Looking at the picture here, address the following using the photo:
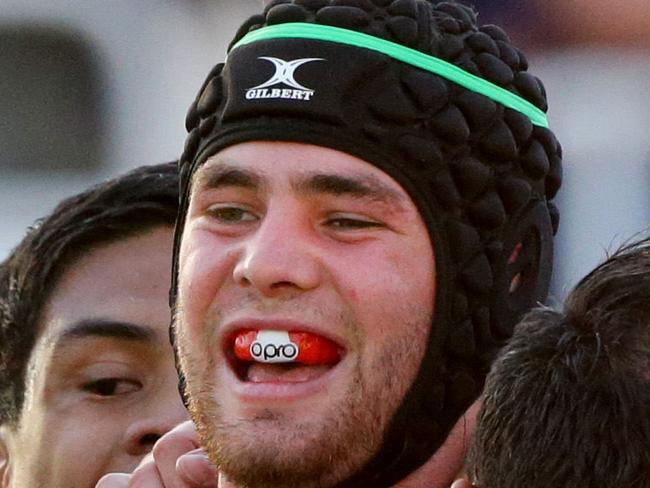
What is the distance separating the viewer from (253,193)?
3.26 metres

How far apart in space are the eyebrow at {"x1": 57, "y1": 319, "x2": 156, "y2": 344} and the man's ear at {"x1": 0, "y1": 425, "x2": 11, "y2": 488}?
43 centimetres

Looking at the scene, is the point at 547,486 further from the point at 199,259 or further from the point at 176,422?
→ the point at 176,422

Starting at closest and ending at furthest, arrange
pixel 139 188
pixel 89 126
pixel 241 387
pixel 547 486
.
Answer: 1. pixel 547 486
2. pixel 241 387
3. pixel 139 188
4. pixel 89 126

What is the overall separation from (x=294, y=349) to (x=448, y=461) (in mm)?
383

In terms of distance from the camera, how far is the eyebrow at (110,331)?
13.5 feet

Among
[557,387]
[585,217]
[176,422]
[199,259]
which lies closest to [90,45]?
[585,217]

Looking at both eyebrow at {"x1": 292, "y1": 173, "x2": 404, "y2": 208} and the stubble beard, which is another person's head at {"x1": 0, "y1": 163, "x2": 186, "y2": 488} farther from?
eyebrow at {"x1": 292, "y1": 173, "x2": 404, "y2": 208}

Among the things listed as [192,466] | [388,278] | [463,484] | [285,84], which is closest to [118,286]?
[192,466]

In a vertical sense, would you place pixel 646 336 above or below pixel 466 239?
below

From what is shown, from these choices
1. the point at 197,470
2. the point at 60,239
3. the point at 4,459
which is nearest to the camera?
the point at 197,470

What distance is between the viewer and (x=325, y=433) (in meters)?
3.12

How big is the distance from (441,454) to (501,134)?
59cm

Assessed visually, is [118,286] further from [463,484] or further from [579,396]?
[579,396]

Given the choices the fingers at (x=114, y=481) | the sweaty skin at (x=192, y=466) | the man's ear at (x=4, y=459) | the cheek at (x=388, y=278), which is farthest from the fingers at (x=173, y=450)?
the man's ear at (x=4, y=459)
